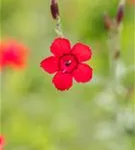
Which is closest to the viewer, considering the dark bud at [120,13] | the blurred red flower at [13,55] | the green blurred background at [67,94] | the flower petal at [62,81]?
the flower petal at [62,81]

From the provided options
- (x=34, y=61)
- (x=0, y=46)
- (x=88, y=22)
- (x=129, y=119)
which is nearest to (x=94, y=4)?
(x=88, y=22)

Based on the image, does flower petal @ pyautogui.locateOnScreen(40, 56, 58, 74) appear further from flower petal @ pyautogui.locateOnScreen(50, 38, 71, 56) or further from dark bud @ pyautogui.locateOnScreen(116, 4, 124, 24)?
dark bud @ pyautogui.locateOnScreen(116, 4, 124, 24)

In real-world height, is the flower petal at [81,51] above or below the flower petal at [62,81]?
above

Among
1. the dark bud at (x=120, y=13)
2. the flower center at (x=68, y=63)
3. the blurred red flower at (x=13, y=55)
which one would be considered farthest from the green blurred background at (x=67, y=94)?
the flower center at (x=68, y=63)

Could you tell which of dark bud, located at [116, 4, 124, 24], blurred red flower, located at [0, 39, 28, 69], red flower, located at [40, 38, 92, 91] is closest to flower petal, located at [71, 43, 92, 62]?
red flower, located at [40, 38, 92, 91]

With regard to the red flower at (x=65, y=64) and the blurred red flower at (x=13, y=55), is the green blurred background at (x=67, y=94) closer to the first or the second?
the blurred red flower at (x=13, y=55)

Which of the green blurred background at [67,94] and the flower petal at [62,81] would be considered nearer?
the flower petal at [62,81]
